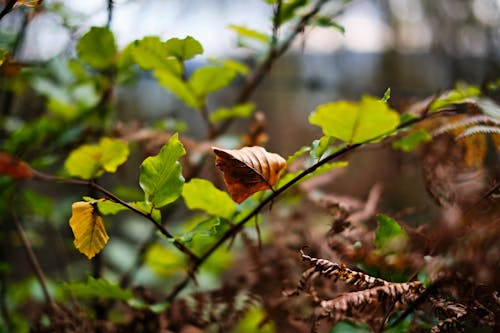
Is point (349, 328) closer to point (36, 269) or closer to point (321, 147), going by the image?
point (321, 147)

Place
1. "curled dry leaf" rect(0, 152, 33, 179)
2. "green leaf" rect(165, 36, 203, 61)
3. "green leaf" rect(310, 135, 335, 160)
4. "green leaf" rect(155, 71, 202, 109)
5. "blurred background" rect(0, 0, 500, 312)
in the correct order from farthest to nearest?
1. "blurred background" rect(0, 0, 500, 312)
2. "green leaf" rect(155, 71, 202, 109)
3. "green leaf" rect(165, 36, 203, 61)
4. "green leaf" rect(310, 135, 335, 160)
5. "curled dry leaf" rect(0, 152, 33, 179)

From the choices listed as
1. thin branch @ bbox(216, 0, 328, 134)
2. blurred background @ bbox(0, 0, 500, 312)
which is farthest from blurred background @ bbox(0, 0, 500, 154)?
thin branch @ bbox(216, 0, 328, 134)

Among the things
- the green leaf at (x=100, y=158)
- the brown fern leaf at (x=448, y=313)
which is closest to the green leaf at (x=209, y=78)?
the green leaf at (x=100, y=158)

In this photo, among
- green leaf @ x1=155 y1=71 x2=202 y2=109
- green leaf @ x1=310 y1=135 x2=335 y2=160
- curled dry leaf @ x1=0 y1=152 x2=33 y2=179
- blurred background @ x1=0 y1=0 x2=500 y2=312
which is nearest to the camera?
curled dry leaf @ x1=0 y1=152 x2=33 y2=179

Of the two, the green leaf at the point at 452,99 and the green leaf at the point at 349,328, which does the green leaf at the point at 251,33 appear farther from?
the green leaf at the point at 349,328

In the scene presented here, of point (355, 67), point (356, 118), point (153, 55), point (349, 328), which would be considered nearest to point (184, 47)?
point (153, 55)

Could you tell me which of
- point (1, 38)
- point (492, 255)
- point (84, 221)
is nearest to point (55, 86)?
point (1, 38)

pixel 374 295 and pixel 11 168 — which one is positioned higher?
pixel 11 168

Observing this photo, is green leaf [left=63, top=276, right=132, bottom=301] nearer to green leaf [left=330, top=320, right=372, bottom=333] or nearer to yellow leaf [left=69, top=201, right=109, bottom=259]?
yellow leaf [left=69, top=201, right=109, bottom=259]
